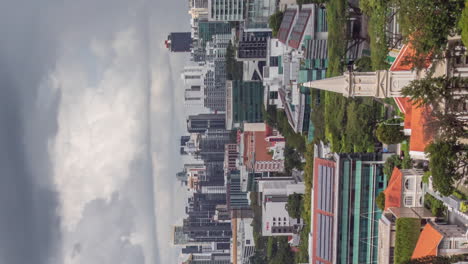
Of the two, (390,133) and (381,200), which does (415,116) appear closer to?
(390,133)

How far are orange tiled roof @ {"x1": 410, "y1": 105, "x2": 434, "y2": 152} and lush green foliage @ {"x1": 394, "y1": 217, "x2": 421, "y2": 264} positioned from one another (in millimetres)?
9553

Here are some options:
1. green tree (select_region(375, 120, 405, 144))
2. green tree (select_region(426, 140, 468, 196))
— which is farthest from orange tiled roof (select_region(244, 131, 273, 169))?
green tree (select_region(426, 140, 468, 196))

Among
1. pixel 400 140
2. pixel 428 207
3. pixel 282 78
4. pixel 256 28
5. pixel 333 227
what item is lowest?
pixel 333 227

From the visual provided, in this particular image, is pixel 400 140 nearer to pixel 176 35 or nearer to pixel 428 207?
pixel 428 207

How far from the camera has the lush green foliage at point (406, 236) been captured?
53750 millimetres

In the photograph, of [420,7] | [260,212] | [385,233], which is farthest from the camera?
[260,212]

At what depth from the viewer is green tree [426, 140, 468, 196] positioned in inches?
1586

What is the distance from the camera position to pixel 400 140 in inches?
2239

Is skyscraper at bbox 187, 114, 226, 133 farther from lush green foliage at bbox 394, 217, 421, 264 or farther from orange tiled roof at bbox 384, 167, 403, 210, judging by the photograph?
lush green foliage at bbox 394, 217, 421, 264

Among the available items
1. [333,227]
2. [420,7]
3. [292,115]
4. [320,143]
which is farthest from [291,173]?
[420,7]

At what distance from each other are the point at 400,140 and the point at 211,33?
313ft

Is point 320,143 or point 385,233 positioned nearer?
point 385,233

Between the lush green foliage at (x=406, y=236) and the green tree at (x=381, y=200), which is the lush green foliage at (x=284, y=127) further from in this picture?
the lush green foliage at (x=406, y=236)

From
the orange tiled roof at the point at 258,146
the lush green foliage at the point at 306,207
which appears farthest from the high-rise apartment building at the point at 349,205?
the orange tiled roof at the point at 258,146
